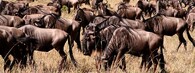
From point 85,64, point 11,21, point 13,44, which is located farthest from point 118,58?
point 11,21

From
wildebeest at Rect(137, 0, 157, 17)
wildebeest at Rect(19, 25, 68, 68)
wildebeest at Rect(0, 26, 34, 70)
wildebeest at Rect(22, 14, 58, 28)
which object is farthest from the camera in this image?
wildebeest at Rect(137, 0, 157, 17)

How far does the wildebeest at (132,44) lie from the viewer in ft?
28.4

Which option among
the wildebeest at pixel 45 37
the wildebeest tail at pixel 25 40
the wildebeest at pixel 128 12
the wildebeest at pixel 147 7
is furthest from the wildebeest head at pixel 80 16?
the wildebeest at pixel 147 7

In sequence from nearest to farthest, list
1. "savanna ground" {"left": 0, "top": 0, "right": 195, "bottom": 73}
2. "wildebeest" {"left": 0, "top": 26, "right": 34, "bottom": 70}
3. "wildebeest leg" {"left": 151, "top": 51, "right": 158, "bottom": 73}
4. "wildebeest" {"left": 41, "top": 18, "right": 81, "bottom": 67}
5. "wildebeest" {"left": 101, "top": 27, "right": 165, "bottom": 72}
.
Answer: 1. "wildebeest" {"left": 0, "top": 26, "right": 34, "bottom": 70}
2. "wildebeest" {"left": 101, "top": 27, "right": 165, "bottom": 72}
3. "savanna ground" {"left": 0, "top": 0, "right": 195, "bottom": 73}
4. "wildebeest leg" {"left": 151, "top": 51, "right": 158, "bottom": 73}
5. "wildebeest" {"left": 41, "top": 18, "right": 81, "bottom": 67}

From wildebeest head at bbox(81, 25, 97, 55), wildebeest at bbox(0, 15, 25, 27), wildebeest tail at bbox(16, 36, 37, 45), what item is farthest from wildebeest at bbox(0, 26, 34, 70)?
wildebeest at bbox(0, 15, 25, 27)

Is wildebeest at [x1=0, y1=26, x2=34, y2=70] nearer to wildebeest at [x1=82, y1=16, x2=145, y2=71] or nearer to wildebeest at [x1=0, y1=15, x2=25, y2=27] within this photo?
wildebeest at [x1=82, y1=16, x2=145, y2=71]

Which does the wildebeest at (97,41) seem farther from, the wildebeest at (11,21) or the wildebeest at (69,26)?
the wildebeest at (11,21)

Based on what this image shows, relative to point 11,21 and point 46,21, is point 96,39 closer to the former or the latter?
point 46,21

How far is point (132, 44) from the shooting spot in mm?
8844

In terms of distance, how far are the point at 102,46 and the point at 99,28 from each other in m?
0.40

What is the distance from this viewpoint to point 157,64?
30.2ft

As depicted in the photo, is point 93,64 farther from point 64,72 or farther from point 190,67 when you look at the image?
point 190,67

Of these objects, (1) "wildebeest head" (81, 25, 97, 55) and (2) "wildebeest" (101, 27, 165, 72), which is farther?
(2) "wildebeest" (101, 27, 165, 72)

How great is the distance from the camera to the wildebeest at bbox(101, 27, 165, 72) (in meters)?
8.66
